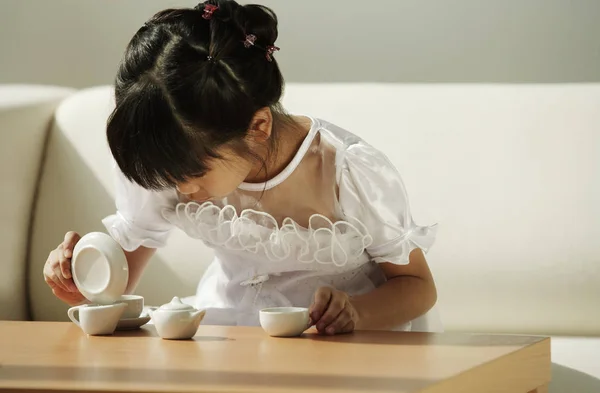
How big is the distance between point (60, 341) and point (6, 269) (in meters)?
0.91

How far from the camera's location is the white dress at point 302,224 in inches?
56.8

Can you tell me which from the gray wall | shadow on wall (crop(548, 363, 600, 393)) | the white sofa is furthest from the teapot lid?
the gray wall

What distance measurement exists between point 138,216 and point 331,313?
0.44 m

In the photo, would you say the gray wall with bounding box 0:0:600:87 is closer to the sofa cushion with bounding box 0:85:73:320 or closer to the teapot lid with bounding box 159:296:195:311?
the sofa cushion with bounding box 0:85:73:320

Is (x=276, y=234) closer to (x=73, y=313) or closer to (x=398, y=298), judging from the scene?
(x=398, y=298)

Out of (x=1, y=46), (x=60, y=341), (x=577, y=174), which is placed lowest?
(x=60, y=341)

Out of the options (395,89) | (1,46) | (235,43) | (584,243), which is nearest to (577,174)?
(584,243)

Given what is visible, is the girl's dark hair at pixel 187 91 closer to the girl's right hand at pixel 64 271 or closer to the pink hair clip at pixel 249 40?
the pink hair clip at pixel 249 40

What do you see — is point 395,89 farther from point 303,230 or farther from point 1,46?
point 1,46

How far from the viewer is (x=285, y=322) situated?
3.93 feet

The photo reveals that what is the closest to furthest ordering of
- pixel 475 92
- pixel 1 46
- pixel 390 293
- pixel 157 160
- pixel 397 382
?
pixel 397 382, pixel 157 160, pixel 390 293, pixel 475 92, pixel 1 46

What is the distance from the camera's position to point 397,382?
0.90 metres

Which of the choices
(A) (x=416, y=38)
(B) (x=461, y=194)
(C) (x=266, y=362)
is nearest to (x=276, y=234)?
(C) (x=266, y=362)

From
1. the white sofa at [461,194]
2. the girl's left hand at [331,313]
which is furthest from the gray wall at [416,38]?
the girl's left hand at [331,313]
